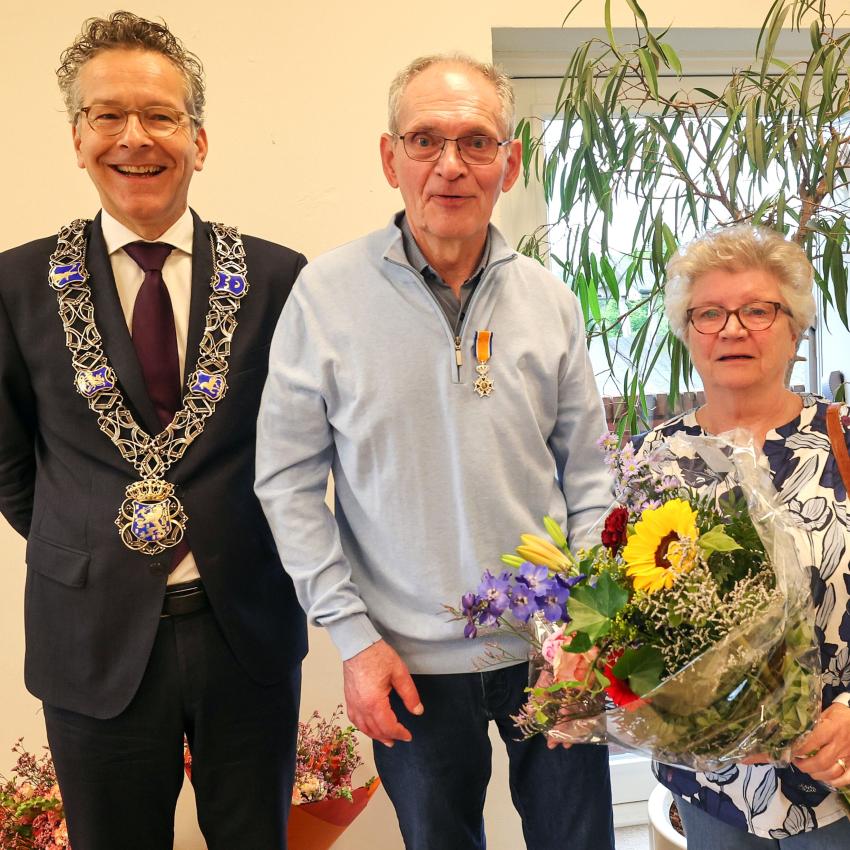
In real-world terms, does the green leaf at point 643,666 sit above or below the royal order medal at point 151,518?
below

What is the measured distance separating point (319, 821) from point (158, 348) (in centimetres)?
129

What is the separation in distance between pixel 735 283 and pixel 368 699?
0.93 m

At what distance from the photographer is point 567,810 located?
1.69 meters

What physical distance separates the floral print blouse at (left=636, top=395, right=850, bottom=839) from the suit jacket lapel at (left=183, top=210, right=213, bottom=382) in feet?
2.56

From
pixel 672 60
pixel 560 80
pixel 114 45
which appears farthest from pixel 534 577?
pixel 560 80

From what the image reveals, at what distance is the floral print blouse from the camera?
1.47m

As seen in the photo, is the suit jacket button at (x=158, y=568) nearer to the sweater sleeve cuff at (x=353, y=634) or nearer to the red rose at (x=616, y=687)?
the sweater sleeve cuff at (x=353, y=634)

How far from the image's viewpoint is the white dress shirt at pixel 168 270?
1.71 m

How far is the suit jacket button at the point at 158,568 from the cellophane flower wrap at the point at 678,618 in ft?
1.84

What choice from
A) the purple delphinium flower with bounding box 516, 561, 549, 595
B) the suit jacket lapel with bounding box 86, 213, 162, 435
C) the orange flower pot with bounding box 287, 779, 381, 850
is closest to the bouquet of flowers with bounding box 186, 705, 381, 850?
the orange flower pot with bounding box 287, 779, 381, 850

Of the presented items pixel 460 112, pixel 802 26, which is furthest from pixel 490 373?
pixel 802 26

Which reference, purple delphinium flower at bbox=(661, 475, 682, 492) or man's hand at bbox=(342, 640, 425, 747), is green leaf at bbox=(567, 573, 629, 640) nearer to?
purple delphinium flower at bbox=(661, 475, 682, 492)

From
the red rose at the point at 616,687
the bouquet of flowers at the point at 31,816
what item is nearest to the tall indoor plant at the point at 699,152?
the red rose at the point at 616,687

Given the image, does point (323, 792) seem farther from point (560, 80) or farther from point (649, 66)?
point (560, 80)
